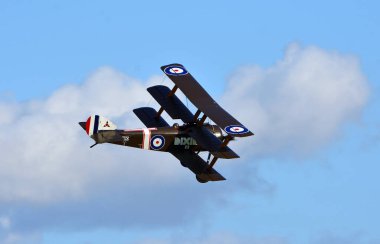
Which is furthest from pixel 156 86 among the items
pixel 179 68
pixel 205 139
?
pixel 205 139

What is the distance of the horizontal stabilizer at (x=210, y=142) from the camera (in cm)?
8206

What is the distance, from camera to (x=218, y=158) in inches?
3246

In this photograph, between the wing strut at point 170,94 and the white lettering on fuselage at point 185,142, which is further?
the wing strut at point 170,94

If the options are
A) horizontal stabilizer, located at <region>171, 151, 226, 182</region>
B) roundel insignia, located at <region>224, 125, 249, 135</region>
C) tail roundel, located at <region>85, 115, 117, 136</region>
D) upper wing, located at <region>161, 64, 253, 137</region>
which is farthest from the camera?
tail roundel, located at <region>85, 115, 117, 136</region>

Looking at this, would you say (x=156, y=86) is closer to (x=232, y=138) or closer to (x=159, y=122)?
(x=159, y=122)

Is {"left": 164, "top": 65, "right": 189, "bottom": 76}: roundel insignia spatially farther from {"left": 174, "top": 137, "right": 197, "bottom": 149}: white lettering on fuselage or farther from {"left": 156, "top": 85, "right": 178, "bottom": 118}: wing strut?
{"left": 174, "top": 137, "right": 197, "bottom": 149}: white lettering on fuselage

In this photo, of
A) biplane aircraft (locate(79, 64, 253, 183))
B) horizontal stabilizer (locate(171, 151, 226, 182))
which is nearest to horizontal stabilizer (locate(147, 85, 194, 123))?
biplane aircraft (locate(79, 64, 253, 183))

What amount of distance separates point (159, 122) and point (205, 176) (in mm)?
6041

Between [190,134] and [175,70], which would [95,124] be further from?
[175,70]

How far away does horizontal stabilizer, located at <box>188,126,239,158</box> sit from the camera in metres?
82.1

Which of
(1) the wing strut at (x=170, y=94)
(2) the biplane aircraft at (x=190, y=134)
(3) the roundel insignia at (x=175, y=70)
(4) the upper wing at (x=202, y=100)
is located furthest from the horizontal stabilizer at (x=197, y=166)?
(3) the roundel insignia at (x=175, y=70)

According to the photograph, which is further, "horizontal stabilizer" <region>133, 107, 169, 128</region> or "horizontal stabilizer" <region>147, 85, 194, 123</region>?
"horizontal stabilizer" <region>133, 107, 169, 128</region>

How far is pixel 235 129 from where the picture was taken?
82.0m

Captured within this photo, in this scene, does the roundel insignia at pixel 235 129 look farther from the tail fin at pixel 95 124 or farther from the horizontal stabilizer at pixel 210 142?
the tail fin at pixel 95 124
